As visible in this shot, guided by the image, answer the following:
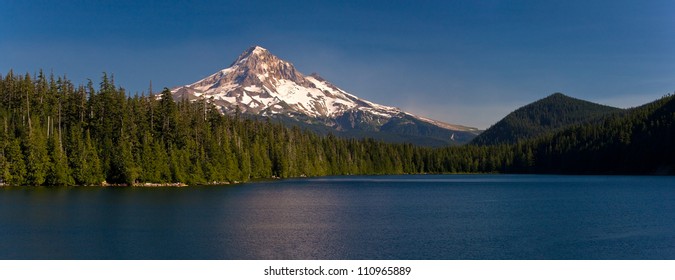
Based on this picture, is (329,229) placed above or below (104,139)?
below

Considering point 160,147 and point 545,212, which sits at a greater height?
point 160,147

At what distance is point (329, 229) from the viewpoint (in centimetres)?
5753

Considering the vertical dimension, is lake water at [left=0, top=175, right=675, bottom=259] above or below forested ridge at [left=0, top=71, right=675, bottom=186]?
below

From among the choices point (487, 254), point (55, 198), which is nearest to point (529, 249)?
point (487, 254)

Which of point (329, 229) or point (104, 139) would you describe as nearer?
point (329, 229)

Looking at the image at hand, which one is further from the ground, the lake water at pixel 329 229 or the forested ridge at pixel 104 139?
→ the forested ridge at pixel 104 139

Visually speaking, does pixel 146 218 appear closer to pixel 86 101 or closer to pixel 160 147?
pixel 160 147

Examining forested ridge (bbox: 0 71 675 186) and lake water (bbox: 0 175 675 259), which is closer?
lake water (bbox: 0 175 675 259)

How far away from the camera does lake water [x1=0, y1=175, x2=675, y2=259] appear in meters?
44.9

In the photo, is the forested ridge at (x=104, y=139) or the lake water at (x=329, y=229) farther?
the forested ridge at (x=104, y=139)

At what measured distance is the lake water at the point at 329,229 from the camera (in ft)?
147
